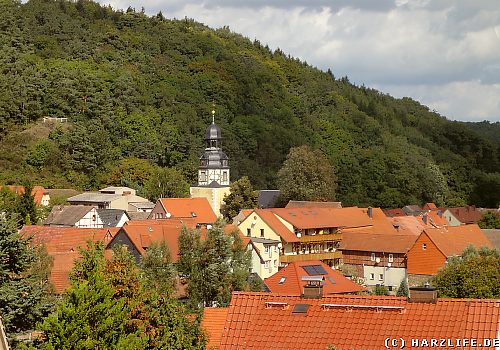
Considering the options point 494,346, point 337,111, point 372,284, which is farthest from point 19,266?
point 337,111

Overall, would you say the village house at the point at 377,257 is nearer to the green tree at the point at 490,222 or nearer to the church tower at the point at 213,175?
the church tower at the point at 213,175

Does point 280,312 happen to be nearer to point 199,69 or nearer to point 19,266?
point 19,266

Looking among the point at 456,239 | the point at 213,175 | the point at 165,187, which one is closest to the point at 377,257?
the point at 456,239

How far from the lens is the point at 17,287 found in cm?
2397

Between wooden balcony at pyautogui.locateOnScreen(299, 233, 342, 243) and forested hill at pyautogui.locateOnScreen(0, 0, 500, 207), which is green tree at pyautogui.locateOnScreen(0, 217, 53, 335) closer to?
wooden balcony at pyautogui.locateOnScreen(299, 233, 342, 243)

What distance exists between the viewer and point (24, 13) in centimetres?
13362

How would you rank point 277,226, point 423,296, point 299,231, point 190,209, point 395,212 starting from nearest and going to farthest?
point 423,296 → point 277,226 → point 299,231 → point 190,209 → point 395,212

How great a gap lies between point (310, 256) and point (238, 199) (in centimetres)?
1611

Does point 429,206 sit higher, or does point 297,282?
point 297,282

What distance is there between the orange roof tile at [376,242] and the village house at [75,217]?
62.9ft

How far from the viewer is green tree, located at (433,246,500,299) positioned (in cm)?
4023

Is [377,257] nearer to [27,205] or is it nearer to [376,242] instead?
[376,242]

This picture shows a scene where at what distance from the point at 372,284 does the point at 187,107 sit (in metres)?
62.9

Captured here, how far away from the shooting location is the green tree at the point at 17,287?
23.6 meters
